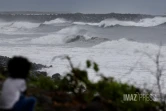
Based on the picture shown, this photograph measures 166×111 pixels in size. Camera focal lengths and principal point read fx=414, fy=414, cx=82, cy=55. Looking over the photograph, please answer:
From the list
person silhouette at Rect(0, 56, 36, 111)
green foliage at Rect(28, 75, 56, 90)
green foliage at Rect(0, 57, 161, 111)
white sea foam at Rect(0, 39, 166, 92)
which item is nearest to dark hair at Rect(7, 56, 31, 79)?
person silhouette at Rect(0, 56, 36, 111)

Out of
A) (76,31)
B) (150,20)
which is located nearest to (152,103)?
(76,31)

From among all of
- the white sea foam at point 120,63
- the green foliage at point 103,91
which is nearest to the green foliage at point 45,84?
the green foliage at point 103,91

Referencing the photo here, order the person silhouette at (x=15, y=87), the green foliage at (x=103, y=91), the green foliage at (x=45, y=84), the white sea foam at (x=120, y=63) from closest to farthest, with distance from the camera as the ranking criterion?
the person silhouette at (x=15, y=87)
the green foliage at (x=103, y=91)
the green foliage at (x=45, y=84)
the white sea foam at (x=120, y=63)

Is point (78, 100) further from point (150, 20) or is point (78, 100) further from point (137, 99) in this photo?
point (150, 20)

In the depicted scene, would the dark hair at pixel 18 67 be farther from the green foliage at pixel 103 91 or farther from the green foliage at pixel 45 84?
the green foliage at pixel 45 84

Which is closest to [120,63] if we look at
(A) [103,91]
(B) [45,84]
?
(B) [45,84]

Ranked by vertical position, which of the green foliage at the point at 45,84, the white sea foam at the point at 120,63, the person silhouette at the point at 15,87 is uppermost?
the person silhouette at the point at 15,87

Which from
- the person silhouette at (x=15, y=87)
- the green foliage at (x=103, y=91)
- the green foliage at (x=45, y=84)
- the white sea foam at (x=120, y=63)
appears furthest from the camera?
the white sea foam at (x=120, y=63)

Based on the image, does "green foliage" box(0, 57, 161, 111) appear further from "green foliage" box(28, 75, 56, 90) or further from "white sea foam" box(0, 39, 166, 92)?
"white sea foam" box(0, 39, 166, 92)

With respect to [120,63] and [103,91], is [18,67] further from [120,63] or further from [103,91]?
[120,63]

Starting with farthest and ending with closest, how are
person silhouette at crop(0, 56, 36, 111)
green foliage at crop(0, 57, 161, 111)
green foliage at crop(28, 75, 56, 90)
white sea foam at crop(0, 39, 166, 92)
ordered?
white sea foam at crop(0, 39, 166, 92) < green foliage at crop(28, 75, 56, 90) < green foliage at crop(0, 57, 161, 111) < person silhouette at crop(0, 56, 36, 111)

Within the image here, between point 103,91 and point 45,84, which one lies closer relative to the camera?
point 103,91

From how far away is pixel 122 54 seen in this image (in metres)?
21.7

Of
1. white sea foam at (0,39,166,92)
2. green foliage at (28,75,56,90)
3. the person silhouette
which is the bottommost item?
white sea foam at (0,39,166,92)
